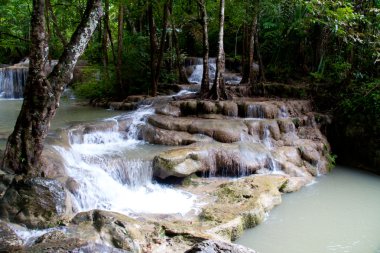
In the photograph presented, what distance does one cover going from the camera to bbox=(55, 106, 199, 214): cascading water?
680 centimetres

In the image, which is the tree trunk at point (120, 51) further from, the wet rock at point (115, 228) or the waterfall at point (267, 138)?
the wet rock at point (115, 228)

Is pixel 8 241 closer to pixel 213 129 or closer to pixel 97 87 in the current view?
pixel 213 129

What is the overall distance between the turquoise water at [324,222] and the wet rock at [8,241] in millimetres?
3205

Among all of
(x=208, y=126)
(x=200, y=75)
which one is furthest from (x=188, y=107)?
(x=200, y=75)

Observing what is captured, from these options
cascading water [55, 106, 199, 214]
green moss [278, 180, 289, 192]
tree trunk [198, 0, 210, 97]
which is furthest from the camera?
tree trunk [198, 0, 210, 97]

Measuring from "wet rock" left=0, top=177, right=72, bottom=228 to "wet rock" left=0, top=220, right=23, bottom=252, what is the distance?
594 mm

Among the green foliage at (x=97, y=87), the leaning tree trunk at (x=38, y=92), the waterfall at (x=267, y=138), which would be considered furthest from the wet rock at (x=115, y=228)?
the green foliage at (x=97, y=87)

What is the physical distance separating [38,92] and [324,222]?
17.4 ft

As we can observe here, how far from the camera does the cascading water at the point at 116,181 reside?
6797 millimetres

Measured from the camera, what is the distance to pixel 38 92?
5.62 metres

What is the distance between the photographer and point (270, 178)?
828 centimetres

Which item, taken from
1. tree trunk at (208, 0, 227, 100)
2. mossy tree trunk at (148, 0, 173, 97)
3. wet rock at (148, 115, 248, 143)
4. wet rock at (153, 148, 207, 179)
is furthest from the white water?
wet rock at (153, 148, 207, 179)

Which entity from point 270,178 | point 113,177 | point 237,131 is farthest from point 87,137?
point 270,178

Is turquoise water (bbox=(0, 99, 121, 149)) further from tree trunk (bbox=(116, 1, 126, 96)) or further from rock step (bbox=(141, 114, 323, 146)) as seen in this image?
rock step (bbox=(141, 114, 323, 146))
